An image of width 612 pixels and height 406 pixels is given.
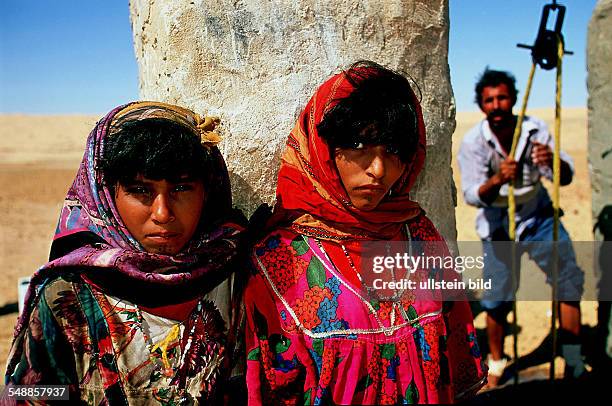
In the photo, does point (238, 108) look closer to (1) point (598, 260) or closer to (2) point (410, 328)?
(2) point (410, 328)

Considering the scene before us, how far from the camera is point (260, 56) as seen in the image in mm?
1902

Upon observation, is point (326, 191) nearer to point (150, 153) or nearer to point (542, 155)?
point (150, 153)

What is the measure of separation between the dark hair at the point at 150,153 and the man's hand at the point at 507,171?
234cm

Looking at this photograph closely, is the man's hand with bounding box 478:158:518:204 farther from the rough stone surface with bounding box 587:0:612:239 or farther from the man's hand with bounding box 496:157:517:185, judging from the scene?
the rough stone surface with bounding box 587:0:612:239

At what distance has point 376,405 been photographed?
1.49 meters

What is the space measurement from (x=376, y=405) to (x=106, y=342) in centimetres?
70

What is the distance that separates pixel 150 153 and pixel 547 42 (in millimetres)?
2263

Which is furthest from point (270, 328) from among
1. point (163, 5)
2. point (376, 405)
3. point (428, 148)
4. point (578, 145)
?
point (578, 145)

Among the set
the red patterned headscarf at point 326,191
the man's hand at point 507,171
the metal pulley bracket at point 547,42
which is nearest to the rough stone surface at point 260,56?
the red patterned headscarf at point 326,191

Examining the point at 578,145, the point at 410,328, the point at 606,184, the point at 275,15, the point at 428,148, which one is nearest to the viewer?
the point at 410,328

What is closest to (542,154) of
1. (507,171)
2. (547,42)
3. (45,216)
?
(507,171)

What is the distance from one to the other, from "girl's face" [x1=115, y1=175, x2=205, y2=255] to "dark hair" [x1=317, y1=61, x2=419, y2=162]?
378 mm

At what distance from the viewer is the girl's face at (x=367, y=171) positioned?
1411mm

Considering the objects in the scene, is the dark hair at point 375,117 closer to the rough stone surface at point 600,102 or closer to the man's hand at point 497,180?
the man's hand at point 497,180
